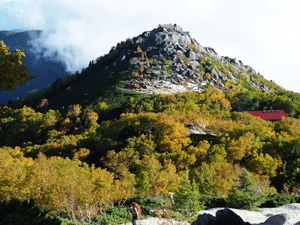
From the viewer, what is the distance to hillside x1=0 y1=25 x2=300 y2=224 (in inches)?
933

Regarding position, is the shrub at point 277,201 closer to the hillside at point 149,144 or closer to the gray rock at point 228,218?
the hillside at point 149,144

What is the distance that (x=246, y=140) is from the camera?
5894 centimetres

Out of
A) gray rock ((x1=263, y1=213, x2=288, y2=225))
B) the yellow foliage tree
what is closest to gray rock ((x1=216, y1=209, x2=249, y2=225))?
gray rock ((x1=263, y1=213, x2=288, y2=225))

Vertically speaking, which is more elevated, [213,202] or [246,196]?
[246,196]

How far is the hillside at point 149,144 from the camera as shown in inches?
933

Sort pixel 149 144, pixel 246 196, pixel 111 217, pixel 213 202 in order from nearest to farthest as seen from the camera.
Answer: pixel 111 217 < pixel 246 196 < pixel 213 202 < pixel 149 144

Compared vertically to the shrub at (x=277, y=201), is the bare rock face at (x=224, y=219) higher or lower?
higher

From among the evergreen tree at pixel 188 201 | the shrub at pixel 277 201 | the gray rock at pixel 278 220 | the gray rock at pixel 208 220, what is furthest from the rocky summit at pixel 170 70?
the gray rock at pixel 208 220

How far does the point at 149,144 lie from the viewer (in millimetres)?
63781

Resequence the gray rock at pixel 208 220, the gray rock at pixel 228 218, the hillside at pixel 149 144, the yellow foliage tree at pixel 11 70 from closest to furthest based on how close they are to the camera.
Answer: the yellow foliage tree at pixel 11 70 < the gray rock at pixel 228 218 < the gray rock at pixel 208 220 < the hillside at pixel 149 144

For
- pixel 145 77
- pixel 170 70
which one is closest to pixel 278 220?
pixel 145 77

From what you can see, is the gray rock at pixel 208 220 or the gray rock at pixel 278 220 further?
the gray rock at pixel 278 220

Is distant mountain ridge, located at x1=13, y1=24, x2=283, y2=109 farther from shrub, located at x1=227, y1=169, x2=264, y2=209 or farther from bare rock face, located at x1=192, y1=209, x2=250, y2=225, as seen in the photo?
bare rock face, located at x1=192, y1=209, x2=250, y2=225

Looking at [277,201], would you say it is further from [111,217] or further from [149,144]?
[149,144]
